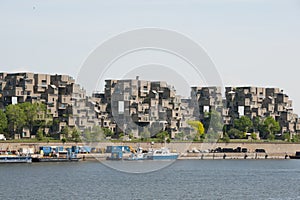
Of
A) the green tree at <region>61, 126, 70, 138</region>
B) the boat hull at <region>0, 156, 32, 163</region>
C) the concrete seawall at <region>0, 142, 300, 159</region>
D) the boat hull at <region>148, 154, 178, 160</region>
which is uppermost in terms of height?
the green tree at <region>61, 126, 70, 138</region>

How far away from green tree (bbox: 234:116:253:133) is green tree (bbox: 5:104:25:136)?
43.6m

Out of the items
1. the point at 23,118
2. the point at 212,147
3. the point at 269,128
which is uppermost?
the point at 269,128

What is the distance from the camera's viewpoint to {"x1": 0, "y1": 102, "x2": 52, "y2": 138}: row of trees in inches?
4181

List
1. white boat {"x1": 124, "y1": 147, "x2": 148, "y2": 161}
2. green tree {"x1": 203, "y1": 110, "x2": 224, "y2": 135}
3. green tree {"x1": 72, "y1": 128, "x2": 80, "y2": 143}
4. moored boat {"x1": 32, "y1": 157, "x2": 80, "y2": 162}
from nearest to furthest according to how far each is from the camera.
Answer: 1. moored boat {"x1": 32, "y1": 157, "x2": 80, "y2": 162}
2. white boat {"x1": 124, "y1": 147, "x2": 148, "y2": 161}
3. green tree {"x1": 72, "y1": 128, "x2": 80, "y2": 143}
4. green tree {"x1": 203, "y1": 110, "x2": 224, "y2": 135}

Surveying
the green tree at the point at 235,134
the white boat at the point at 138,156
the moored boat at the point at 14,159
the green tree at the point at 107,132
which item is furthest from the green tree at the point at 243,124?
the moored boat at the point at 14,159

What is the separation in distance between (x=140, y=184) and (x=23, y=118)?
47.1 meters

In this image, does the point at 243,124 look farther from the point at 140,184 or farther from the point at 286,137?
the point at 140,184

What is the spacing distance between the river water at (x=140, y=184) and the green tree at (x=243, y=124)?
54961mm

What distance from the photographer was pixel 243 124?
13800 centimetres

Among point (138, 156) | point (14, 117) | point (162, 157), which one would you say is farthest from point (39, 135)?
Result: point (162, 157)

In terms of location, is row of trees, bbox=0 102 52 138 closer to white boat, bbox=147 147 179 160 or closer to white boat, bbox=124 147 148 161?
white boat, bbox=124 147 148 161

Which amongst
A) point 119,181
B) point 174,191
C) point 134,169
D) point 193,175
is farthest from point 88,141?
point 174,191

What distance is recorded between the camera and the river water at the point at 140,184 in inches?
2131

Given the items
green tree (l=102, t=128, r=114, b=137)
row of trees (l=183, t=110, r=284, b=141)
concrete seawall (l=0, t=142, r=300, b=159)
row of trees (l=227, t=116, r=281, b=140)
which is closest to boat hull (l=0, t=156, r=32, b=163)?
concrete seawall (l=0, t=142, r=300, b=159)
